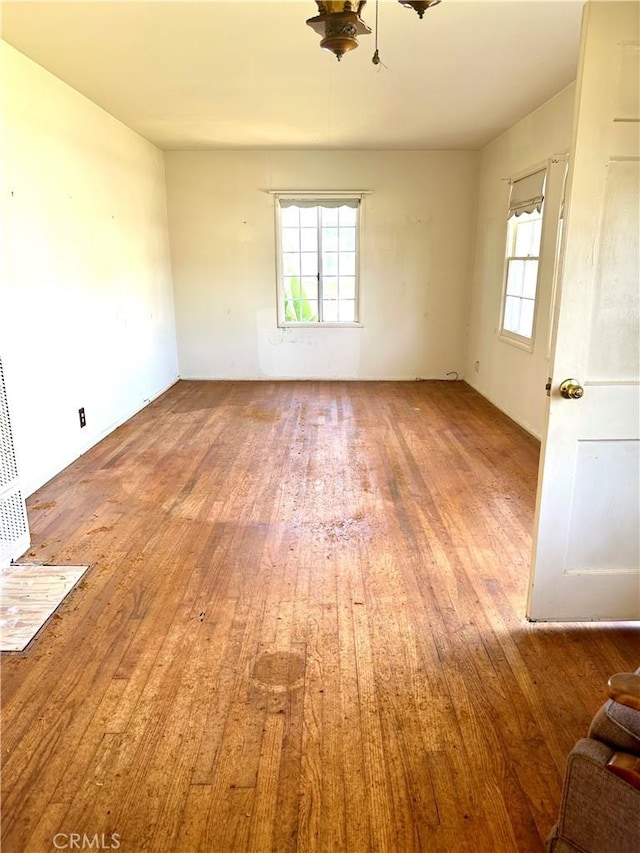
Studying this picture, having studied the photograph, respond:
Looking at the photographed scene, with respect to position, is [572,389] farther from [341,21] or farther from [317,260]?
[317,260]

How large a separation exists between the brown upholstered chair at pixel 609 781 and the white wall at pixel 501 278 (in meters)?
2.65

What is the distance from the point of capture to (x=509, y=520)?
3082 mm

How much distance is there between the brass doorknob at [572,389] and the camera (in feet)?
6.10

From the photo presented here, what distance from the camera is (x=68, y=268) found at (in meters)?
3.93

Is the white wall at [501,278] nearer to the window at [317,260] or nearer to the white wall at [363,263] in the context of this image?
the white wall at [363,263]

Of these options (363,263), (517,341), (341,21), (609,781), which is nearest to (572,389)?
(609,781)

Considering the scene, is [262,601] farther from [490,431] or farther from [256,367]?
[256,367]

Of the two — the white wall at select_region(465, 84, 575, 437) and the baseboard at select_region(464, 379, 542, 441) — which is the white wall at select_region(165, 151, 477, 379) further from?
the baseboard at select_region(464, 379, 542, 441)

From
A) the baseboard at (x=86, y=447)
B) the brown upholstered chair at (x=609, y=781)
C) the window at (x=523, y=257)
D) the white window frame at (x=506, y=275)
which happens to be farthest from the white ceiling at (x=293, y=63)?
the brown upholstered chair at (x=609, y=781)

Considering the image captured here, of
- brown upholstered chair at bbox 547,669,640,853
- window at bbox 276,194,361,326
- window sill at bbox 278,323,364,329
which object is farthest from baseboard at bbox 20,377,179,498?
brown upholstered chair at bbox 547,669,640,853

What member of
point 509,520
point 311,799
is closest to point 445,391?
point 509,520

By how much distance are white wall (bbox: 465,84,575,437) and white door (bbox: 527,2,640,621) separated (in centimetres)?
160

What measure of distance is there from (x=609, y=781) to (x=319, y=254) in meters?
5.99

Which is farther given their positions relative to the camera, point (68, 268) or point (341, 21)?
point (68, 268)
